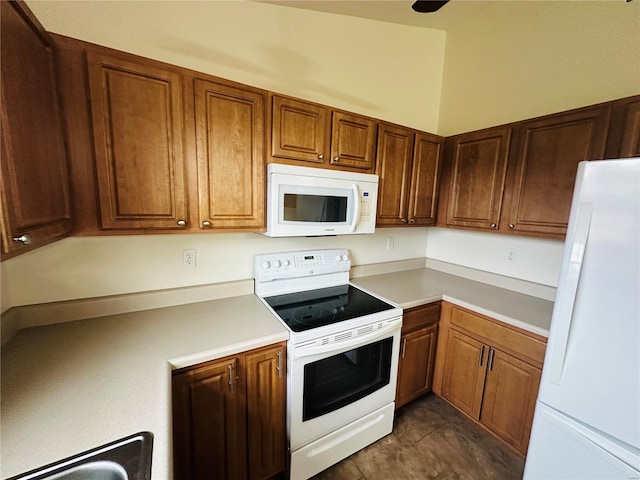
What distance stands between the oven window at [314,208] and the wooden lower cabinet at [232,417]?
713 mm

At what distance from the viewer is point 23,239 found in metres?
0.73

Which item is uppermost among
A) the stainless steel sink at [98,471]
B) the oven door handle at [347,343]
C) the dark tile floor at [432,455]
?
the stainless steel sink at [98,471]

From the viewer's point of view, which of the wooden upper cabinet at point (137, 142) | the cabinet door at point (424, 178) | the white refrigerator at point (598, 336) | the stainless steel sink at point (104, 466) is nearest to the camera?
the stainless steel sink at point (104, 466)

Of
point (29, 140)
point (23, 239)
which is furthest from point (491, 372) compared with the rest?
point (29, 140)

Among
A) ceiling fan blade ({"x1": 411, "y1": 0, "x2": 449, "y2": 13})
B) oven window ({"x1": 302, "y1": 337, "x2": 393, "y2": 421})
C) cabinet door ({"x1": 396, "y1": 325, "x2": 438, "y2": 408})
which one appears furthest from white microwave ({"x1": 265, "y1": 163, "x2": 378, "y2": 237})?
ceiling fan blade ({"x1": 411, "y1": 0, "x2": 449, "y2": 13})

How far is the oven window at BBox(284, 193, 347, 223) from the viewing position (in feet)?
4.88

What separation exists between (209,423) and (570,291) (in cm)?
165

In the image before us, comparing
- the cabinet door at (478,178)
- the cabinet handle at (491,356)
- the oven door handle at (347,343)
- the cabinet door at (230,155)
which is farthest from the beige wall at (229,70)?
the cabinet handle at (491,356)

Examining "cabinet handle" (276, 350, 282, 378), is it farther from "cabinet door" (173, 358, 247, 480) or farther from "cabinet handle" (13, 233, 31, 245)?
"cabinet handle" (13, 233, 31, 245)

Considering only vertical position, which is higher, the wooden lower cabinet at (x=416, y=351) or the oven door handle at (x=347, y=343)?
the oven door handle at (x=347, y=343)

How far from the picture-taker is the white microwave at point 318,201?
4.72ft

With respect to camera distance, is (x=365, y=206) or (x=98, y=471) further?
(x=365, y=206)

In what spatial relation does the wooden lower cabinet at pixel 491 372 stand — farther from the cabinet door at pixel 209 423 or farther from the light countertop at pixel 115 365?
the cabinet door at pixel 209 423

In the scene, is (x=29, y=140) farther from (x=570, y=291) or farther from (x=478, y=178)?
(x=478, y=178)
